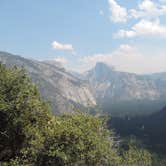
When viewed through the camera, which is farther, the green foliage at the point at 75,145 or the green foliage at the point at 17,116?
the green foliage at the point at 17,116

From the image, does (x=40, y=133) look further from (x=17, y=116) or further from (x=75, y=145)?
(x=75, y=145)

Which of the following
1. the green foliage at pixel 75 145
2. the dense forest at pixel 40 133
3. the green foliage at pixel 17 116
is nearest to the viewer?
the green foliage at pixel 75 145

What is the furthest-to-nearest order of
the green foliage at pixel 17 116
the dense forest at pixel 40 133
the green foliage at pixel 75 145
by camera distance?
the green foliage at pixel 17 116
the dense forest at pixel 40 133
the green foliage at pixel 75 145

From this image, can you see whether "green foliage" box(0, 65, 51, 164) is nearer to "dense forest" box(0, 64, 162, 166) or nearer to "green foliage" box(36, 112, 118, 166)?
"dense forest" box(0, 64, 162, 166)

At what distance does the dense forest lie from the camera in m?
34.2

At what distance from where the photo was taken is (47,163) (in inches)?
1361

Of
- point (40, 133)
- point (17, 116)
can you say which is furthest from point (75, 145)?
point (17, 116)

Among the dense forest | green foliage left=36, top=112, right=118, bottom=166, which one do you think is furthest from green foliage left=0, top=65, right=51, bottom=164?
green foliage left=36, top=112, right=118, bottom=166

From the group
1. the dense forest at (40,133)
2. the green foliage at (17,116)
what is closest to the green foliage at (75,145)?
the dense forest at (40,133)

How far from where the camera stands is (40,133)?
39.3 meters

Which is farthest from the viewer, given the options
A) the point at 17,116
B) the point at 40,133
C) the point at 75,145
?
the point at 17,116

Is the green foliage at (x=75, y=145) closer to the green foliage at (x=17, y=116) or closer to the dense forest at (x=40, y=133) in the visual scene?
the dense forest at (x=40, y=133)

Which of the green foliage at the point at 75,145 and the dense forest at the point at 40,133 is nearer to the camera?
the green foliage at the point at 75,145

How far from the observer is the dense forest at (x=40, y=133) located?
34.2 meters
